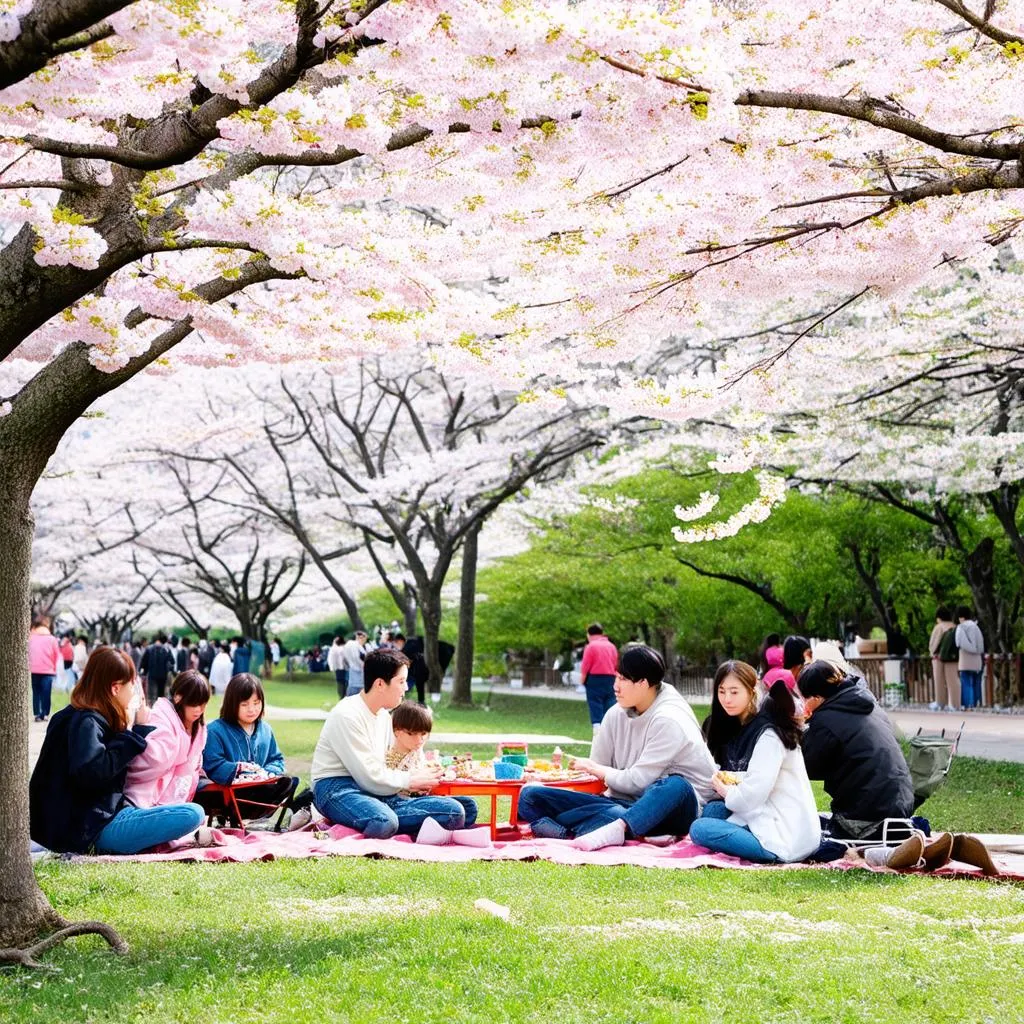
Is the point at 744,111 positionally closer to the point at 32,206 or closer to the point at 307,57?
the point at 307,57

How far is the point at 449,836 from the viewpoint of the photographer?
8.35 meters

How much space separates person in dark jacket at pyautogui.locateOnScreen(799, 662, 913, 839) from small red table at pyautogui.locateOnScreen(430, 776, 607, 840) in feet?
5.65

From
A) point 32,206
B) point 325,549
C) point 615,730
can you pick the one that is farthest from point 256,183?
point 325,549

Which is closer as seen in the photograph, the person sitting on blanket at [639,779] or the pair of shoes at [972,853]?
the pair of shoes at [972,853]

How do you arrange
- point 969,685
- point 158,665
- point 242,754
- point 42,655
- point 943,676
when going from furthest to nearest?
point 158,665, point 943,676, point 969,685, point 42,655, point 242,754

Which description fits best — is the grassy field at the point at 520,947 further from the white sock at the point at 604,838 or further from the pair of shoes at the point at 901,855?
the white sock at the point at 604,838

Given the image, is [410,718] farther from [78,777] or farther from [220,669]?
[220,669]

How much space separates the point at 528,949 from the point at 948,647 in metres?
19.2

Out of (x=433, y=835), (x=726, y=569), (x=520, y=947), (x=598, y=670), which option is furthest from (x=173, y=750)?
(x=726, y=569)

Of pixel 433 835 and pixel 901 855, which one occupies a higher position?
pixel 901 855

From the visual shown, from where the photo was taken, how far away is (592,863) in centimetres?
752

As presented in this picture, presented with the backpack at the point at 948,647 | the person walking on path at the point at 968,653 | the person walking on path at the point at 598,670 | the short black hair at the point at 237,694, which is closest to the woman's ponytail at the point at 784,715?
the short black hair at the point at 237,694

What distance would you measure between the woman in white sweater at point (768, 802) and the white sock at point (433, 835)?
4.99 feet

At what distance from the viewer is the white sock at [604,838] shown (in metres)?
8.08
